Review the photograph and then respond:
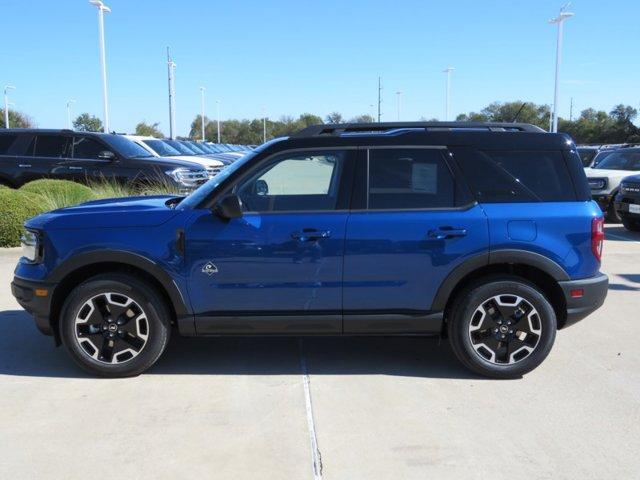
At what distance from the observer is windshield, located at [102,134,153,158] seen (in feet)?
39.2

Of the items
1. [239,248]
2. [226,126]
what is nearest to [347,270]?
[239,248]

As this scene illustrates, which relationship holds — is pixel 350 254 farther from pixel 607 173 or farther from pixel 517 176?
pixel 607 173

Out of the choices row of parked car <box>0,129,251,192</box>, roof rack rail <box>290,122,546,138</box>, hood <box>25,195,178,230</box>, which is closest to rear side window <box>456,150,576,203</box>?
roof rack rail <box>290,122,546,138</box>

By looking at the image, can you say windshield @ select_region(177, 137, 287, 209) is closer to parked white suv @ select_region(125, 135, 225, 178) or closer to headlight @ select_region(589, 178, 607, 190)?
parked white suv @ select_region(125, 135, 225, 178)

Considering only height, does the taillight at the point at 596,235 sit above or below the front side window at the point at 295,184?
below

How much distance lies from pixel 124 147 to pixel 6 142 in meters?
2.22

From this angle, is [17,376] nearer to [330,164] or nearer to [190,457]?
[190,457]

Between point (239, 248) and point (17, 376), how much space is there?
1989mm

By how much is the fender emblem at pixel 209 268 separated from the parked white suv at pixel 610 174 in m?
11.2

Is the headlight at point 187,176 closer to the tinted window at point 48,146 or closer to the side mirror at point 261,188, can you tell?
the tinted window at point 48,146

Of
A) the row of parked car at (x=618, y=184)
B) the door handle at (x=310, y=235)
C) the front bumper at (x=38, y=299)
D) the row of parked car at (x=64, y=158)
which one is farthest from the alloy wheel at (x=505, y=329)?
the row of parked car at (x=618, y=184)

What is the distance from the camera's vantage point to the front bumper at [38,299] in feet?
14.5

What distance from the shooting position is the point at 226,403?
4098 mm

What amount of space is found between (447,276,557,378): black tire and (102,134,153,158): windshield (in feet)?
30.0
